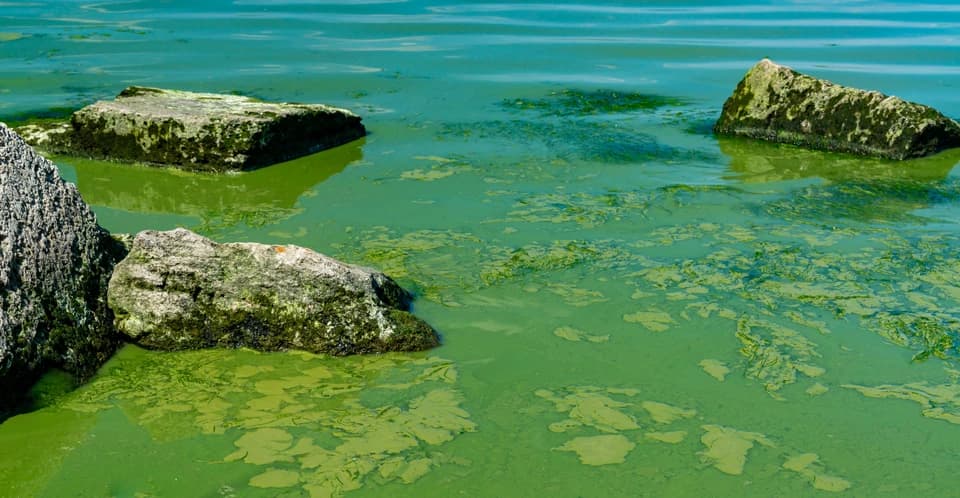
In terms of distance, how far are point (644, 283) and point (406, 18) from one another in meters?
13.9

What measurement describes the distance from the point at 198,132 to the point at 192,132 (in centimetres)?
5

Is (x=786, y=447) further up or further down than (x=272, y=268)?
further down

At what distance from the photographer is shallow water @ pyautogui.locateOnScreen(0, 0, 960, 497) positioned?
3.90 m

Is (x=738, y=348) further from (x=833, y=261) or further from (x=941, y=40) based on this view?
(x=941, y=40)

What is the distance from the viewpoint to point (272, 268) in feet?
16.2

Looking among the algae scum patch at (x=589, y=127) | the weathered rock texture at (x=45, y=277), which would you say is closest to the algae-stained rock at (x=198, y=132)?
the algae scum patch at (x=589, y=127)

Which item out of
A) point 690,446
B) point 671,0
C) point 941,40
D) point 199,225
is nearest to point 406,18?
point 671,0

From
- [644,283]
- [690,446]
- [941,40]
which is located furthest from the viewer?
[941,40]

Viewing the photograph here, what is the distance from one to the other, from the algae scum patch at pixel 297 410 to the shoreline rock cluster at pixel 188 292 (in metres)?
0.10

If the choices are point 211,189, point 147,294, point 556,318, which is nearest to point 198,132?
point 211,189

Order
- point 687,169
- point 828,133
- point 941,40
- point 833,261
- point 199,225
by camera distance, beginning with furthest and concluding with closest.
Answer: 1. point 941,40
2. point 828,133
3. point 687,169
4. point 199,225
5. point 833,261

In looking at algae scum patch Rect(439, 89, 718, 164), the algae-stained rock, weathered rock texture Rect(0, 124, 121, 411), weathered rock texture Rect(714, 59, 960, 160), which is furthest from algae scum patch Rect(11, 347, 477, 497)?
weathered rock texture Rect(714, 59, 960, 160)

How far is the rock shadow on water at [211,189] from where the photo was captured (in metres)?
7.25

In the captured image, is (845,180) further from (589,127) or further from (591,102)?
(591,102)
